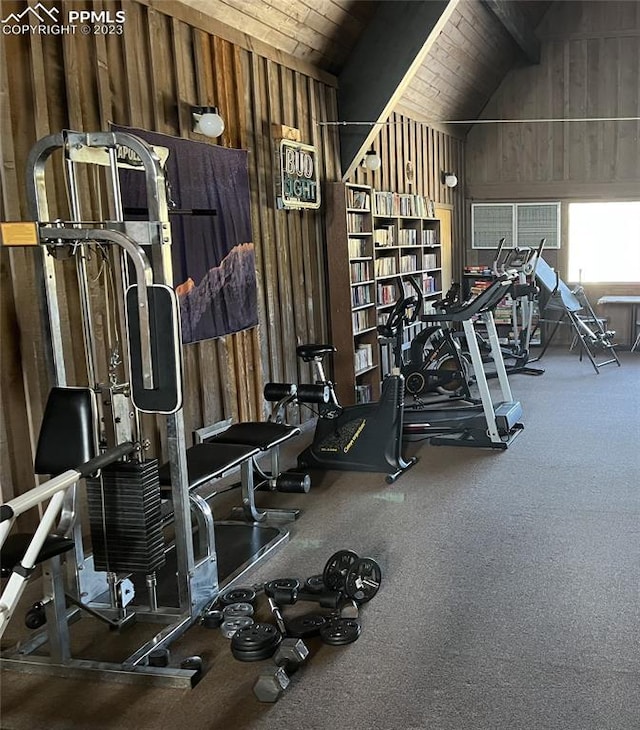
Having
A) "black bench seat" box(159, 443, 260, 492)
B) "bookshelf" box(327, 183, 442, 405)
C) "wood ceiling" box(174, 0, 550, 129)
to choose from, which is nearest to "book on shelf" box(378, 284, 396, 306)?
"bookshelf" box(327, 183, 442, 405)

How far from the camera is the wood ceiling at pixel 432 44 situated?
517 centimetres

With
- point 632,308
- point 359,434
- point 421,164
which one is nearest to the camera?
point 359,434

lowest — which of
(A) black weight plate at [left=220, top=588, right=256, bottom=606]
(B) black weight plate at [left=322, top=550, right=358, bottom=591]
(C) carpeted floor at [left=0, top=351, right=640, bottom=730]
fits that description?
(C) carpeted floor at [left=0, top=351, right=640, bottom=730]

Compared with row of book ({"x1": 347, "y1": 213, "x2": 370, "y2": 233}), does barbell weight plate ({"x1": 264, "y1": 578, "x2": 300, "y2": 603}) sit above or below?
below

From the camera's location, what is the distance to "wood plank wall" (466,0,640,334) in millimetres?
9672

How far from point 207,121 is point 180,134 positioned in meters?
0.19

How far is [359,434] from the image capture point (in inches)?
198

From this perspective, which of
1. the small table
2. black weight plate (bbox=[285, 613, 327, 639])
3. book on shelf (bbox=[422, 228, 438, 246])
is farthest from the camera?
the small table

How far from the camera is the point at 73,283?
3.77 m

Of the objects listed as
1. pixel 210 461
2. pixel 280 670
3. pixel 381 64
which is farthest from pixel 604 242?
pixel 280 670

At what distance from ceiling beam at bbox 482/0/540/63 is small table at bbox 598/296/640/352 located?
333cm

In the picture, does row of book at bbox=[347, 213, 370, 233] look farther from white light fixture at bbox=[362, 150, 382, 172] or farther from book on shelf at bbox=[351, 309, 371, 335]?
book on shelf at bbox=[351, 309, 371, 335]

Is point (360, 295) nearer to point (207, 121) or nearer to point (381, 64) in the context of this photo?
point (381, 64)

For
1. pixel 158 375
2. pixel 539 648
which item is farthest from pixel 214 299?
pixel 539 648
